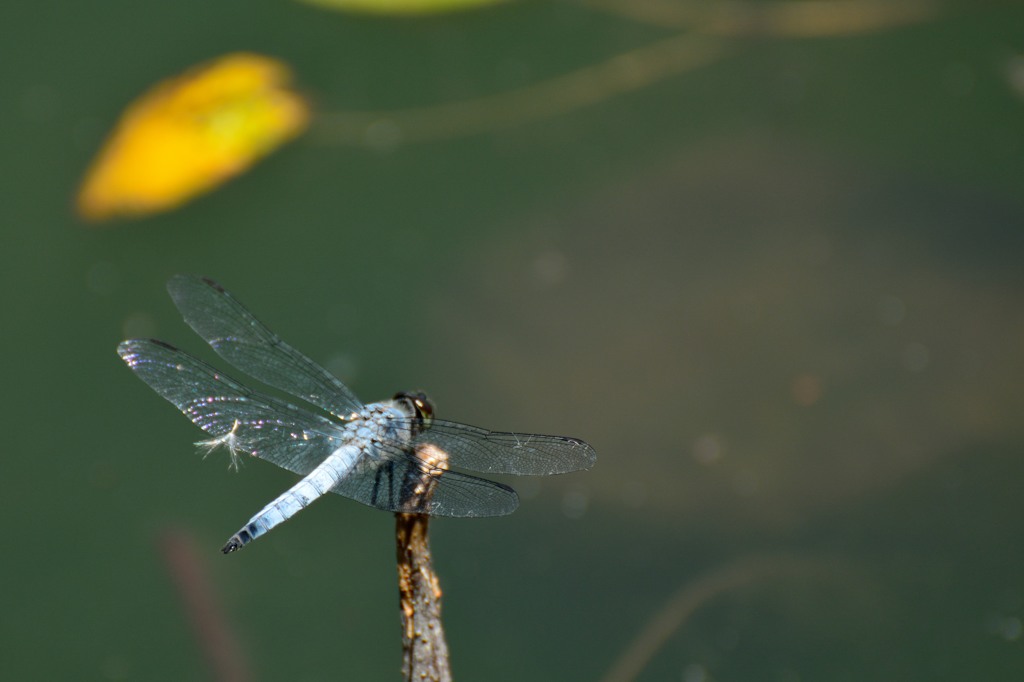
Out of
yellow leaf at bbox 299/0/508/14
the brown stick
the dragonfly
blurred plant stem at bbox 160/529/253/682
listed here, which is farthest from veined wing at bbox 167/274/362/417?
yellow leaf at bbox 299/0/508/14

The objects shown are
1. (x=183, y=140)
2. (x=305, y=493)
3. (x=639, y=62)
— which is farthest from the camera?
(x=639, y=62)

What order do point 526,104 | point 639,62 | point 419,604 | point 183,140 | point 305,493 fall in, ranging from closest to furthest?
1. point 419,604
2. point 305,493
3. point 183,140
4. point 526,104
5. point 639,62

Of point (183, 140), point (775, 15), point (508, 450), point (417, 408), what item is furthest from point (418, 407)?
point (775, 15)

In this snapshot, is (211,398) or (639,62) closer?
(211,398)

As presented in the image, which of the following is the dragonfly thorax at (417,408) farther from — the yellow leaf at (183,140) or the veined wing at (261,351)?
the yellow leaf at (183,140)

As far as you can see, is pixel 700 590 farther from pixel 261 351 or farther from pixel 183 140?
pixel 183 140

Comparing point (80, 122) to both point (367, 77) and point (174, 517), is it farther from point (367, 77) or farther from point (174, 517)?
point (174, 517)

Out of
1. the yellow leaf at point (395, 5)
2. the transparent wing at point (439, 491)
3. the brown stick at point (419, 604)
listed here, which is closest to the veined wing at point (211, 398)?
the transparent wing at point (439, 491)
